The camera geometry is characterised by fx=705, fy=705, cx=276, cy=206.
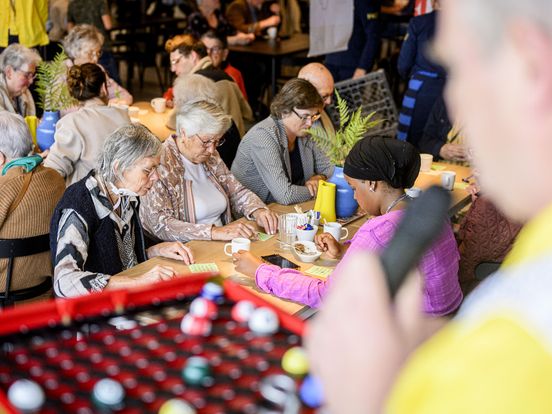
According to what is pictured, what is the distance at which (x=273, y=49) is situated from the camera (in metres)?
7.73

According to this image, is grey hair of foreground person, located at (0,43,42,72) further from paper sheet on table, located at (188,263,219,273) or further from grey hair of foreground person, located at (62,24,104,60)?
paper sheet on table, located at (188,263,219,273)

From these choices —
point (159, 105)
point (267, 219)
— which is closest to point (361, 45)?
point (159, 105)

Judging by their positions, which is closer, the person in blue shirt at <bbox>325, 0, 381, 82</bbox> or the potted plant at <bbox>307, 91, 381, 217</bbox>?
the potted plant at <bbox>307, 91, 381, 217</bbox>

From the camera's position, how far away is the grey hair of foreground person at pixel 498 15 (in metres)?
0.66

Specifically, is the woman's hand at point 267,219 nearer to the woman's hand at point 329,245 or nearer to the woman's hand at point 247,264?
the woman's hand at point 329,245

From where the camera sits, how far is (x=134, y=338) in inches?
48.9

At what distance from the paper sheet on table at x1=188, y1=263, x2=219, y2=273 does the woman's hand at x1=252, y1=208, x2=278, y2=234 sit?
532 millimetres

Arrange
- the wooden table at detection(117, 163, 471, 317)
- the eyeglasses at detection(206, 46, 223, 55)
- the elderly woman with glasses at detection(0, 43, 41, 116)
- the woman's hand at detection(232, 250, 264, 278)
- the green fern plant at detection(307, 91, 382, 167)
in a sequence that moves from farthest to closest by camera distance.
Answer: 1. the eyeglasses at detection(206, 46, 223, 55)
2. the elderly woman with glasses at detection(0, 43, 41, 116)
3. the green fern plant at detection(307, 91, 382, 167)
4. the woman's hand at detection(232, 250, 264, 278)
5. the wooden table at detection(117, 163, 471, 317)

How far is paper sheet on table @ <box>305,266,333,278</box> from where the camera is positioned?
111 inches

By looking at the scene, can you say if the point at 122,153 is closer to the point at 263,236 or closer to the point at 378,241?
the point at 263,236

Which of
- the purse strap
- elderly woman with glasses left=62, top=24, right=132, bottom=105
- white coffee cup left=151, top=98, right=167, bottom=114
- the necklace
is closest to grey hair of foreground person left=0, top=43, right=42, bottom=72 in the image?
elderly woman with glasses left=62, top=24, right=132, bottom=105

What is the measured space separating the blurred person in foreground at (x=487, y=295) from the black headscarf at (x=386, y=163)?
1.98 meters

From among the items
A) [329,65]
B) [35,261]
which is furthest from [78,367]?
[329,65]

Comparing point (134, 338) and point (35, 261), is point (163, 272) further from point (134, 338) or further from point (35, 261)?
point (134, 338)
